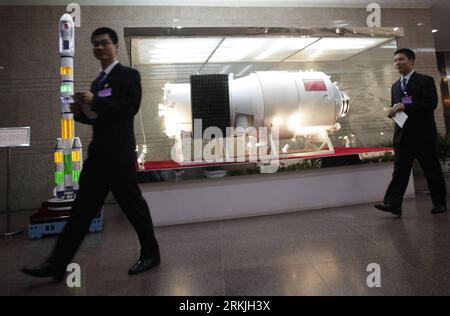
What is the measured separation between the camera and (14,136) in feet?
10.2

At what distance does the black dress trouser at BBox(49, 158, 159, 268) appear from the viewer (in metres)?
1.73

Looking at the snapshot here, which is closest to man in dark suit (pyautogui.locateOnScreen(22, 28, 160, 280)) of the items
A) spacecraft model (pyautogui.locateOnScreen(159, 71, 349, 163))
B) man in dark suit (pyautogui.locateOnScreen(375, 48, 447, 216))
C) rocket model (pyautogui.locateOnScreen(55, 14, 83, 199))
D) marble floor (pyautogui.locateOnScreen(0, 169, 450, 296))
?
marble floor (pyautogui.locateOnScreen(0, 169, 450, 296))

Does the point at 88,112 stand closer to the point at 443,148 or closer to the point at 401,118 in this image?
the point at 401,118

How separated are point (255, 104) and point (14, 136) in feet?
8.92

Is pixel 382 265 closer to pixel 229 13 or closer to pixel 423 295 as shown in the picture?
pixel 423 295

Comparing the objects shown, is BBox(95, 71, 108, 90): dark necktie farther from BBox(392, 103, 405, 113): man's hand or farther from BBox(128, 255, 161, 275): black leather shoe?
BBox(392, 103, 405, 113): man's hand

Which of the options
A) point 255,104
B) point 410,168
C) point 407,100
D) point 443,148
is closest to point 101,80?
point 255,104

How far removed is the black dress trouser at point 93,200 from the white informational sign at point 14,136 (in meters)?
1.92

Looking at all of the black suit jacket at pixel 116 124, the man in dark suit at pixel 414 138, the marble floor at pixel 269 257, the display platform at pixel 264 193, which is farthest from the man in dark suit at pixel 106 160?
the man in dark suit at pixel 414 138

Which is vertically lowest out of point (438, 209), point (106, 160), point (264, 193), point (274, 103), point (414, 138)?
point (438, 209)

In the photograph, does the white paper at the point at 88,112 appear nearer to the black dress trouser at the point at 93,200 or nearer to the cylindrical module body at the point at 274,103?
the black dress trouser at the point at 93,200

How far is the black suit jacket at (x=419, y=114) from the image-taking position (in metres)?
2.83

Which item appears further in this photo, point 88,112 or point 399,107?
point 399,107

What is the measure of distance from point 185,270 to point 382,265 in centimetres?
128
